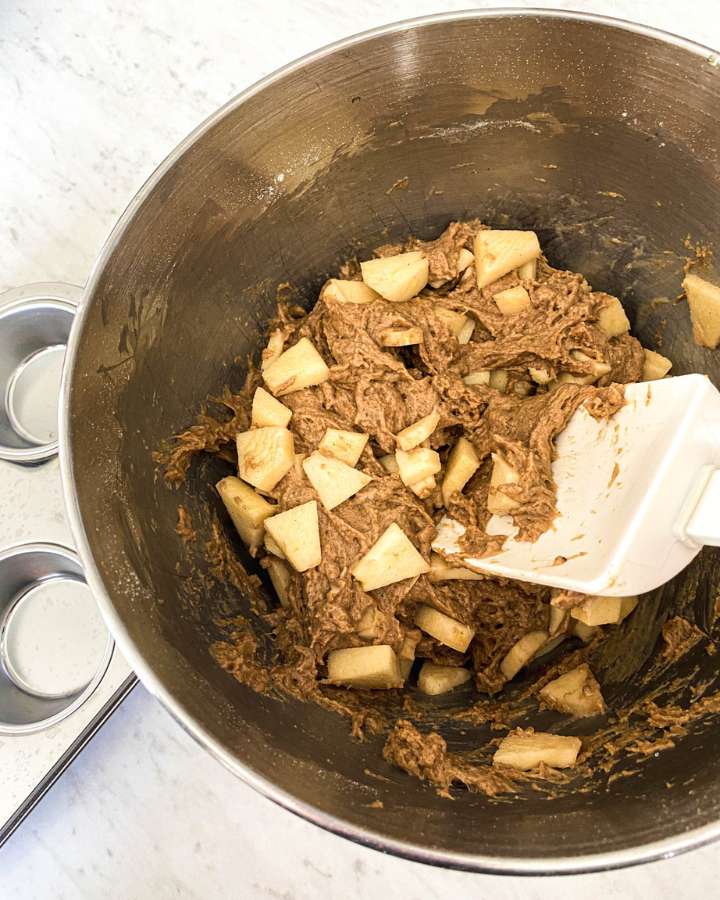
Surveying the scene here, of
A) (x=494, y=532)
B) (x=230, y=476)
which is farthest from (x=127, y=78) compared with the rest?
(x=494, y=532)

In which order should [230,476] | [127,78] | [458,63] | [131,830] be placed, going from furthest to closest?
[127,78]
[131,830]
[230,476]
[458,63]

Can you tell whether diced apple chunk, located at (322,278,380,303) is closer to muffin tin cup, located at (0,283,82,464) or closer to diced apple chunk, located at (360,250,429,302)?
diced apple chunk, located at (360,250,429,302)

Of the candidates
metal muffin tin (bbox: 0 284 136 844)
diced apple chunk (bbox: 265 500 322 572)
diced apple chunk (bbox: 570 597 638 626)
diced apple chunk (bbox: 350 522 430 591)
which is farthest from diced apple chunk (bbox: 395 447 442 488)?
metal muffin tin (bbox: 0 284 136 844)

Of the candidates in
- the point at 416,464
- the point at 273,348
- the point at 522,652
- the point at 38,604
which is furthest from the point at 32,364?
the point at 522,652

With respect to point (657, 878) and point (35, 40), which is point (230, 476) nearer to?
point (657, 878)

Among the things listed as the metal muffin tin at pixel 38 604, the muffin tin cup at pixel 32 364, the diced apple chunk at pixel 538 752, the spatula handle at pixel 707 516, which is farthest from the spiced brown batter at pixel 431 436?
the muffin tin cup at pixel 32 364

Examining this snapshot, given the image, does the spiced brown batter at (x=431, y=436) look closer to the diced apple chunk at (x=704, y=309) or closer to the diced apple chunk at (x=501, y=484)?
the diced apple chunk at (x=501, y=484)
